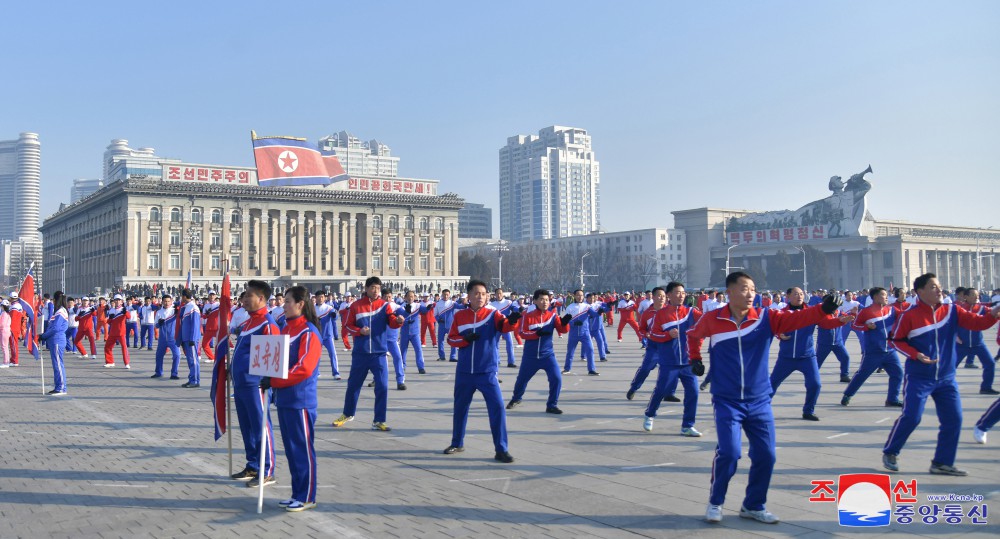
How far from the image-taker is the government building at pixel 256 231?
73438 millimetres

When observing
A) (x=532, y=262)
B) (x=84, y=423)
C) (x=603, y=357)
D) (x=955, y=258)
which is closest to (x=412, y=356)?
(x=603, y=357)

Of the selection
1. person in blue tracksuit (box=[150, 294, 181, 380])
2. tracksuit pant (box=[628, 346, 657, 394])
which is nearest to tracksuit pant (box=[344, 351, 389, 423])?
tracksuit pant (box=[628, 346, 657, 394])

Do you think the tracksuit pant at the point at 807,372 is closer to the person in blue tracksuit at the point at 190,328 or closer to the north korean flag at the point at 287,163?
the person in blue tracksuit at the point at 190,328

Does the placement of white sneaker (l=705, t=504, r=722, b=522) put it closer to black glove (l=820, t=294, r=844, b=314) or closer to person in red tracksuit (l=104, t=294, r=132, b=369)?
black glove (l=820, t=294, r=844, b=314)

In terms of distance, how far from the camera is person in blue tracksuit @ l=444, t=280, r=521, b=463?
800cm

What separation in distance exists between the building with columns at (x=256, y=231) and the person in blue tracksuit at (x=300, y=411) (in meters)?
68.4

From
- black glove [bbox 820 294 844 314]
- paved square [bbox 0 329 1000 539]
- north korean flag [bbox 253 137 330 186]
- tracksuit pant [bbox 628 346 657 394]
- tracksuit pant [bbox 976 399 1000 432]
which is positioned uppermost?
north korean flag [bbox 253 137 330 186]

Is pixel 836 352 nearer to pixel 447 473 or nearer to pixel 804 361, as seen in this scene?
pixel 804 361

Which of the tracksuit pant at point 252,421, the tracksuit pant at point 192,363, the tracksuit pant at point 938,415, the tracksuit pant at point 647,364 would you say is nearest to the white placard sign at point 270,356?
the tracksuit pant at point 252,421

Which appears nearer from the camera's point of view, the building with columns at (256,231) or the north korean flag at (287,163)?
the north korean flag at (287,163)

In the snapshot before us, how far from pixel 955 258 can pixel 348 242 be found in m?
81.8

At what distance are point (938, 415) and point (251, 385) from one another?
6.40 m

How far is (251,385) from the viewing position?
7.28 meters

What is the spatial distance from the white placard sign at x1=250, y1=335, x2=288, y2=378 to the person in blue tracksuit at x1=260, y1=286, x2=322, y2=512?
91 mm
